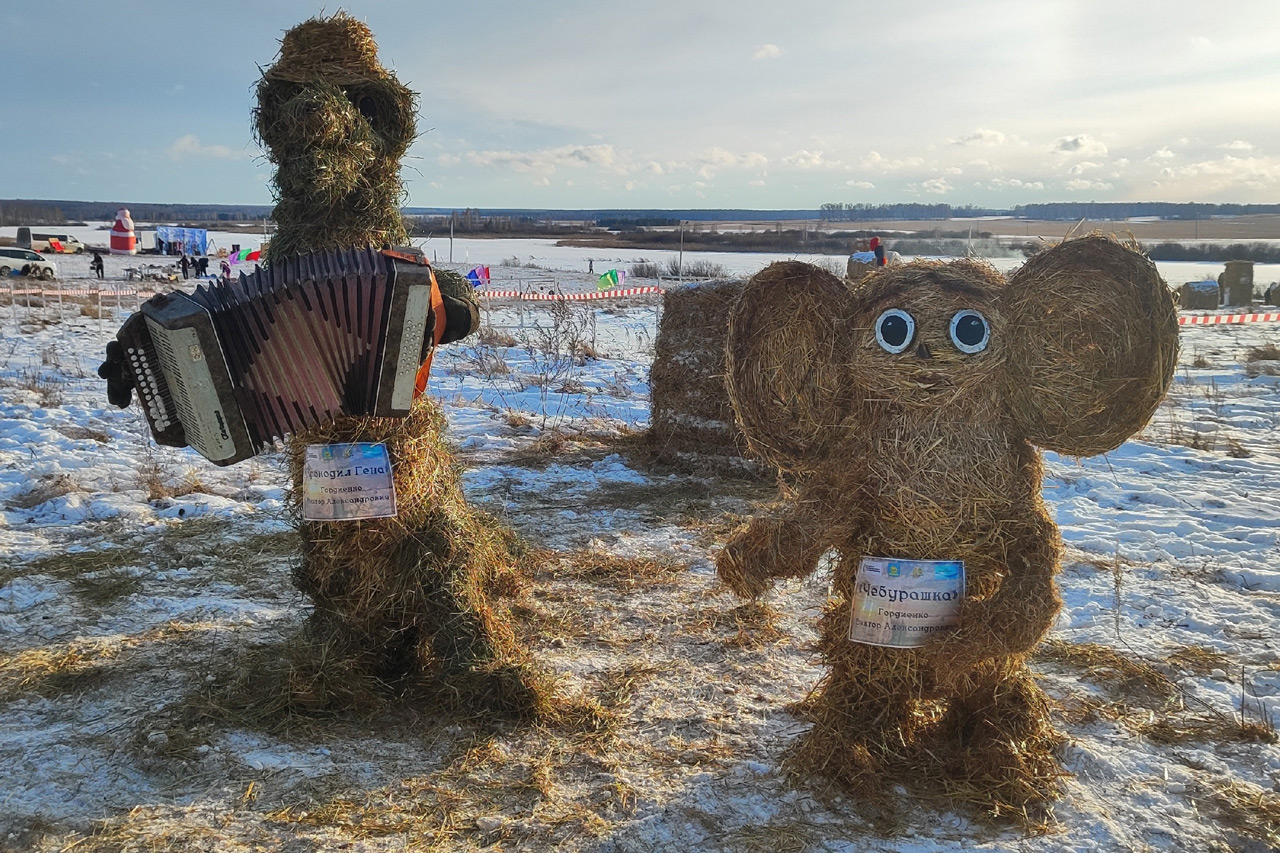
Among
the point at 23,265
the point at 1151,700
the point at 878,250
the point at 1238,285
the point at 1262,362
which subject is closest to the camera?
the point at 1151,700

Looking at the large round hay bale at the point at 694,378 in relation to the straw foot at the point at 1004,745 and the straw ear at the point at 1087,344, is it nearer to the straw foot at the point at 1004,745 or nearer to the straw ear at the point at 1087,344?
the straw foot at the point at 1004,745

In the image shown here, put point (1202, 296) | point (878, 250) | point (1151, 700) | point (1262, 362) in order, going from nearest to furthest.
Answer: point (1151, 700), point (1262, 362), point (878, 250), point (1202, 296)

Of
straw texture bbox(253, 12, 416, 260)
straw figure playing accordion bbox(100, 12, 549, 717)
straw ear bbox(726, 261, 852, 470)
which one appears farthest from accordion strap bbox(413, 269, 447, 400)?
straw ear bbox(726, 261, 852, 470)

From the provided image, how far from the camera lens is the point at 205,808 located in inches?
115

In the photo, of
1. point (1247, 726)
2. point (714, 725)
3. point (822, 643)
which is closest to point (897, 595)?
point (822, 643)

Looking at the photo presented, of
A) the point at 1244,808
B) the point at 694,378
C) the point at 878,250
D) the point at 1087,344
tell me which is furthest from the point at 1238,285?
the point at 1087,344

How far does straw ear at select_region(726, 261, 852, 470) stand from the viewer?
308cm

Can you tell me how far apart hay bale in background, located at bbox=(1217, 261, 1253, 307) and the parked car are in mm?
31414

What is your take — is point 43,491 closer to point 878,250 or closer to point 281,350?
point 281,350

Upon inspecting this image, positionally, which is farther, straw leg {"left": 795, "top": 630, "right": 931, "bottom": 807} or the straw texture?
the straw texture

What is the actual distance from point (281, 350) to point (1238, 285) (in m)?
23.8

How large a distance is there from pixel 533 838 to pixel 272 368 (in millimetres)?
1965

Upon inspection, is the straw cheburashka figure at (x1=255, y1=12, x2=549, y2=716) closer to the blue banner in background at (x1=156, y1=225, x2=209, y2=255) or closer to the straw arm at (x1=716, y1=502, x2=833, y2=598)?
the straw arm at (x1=716, y1=502, x2=833, y2=598)

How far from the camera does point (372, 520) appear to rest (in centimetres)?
358
